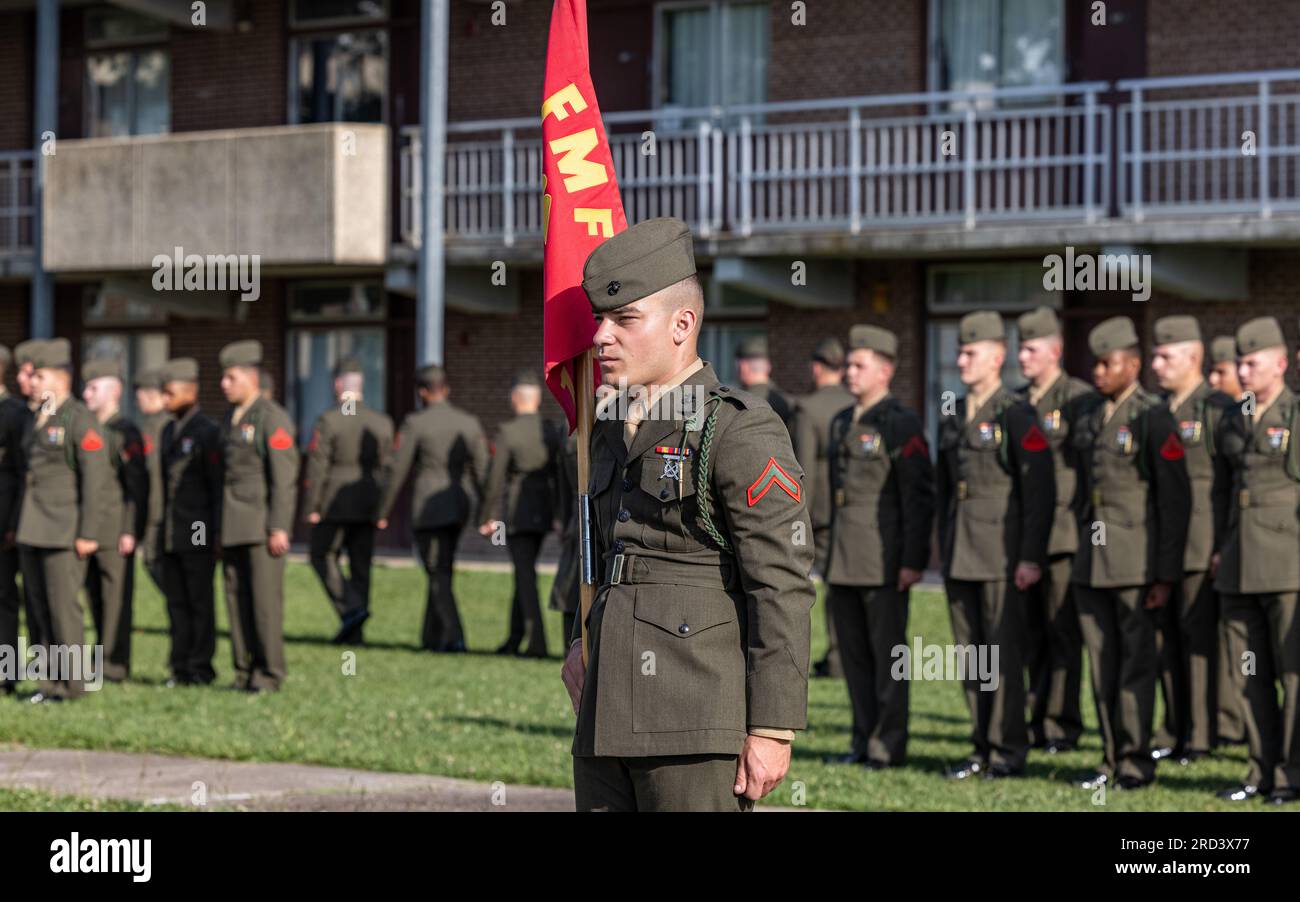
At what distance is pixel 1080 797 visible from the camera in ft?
29.2

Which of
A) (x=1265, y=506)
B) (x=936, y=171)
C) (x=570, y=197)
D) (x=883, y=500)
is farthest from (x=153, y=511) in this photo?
(x=936, y=171)

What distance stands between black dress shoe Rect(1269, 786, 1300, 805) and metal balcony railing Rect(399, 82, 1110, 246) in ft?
37.5

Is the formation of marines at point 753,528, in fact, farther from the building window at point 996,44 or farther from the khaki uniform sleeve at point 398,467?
the building window at point 996,44

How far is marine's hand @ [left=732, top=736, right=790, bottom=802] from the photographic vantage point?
4590 millimetres

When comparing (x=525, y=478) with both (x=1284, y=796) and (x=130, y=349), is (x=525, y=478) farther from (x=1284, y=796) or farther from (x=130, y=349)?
(x=130, y=349)

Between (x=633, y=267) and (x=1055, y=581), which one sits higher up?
(x=633, y=267)

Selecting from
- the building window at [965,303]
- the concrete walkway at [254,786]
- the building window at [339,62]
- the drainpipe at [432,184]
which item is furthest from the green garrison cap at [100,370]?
the building window at [339,62]

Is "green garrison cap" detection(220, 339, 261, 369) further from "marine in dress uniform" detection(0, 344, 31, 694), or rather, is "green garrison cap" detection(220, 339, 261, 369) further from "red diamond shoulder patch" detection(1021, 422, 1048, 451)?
"red diamond shoulder patch" detection(1021, 422, 1048, 451)

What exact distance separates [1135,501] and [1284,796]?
1.57 meters

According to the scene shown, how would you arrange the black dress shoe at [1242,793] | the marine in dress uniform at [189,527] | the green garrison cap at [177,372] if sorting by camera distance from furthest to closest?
Result: the green garrison cap at [177,372] < the marine in dress uniform at [189,527] < the black dress shoe at [1242,793]

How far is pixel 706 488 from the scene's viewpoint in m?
4.66

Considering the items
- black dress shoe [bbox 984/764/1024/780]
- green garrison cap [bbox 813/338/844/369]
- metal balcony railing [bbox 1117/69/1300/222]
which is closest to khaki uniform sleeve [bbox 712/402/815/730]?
black dress shoe [bbox 984/764/1024/780]

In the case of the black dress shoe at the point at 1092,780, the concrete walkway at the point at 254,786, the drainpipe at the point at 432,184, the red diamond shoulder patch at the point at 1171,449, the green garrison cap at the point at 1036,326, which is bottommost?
the black dress shoe at the point at 1092,780

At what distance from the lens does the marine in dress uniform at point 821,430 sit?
13867mm
